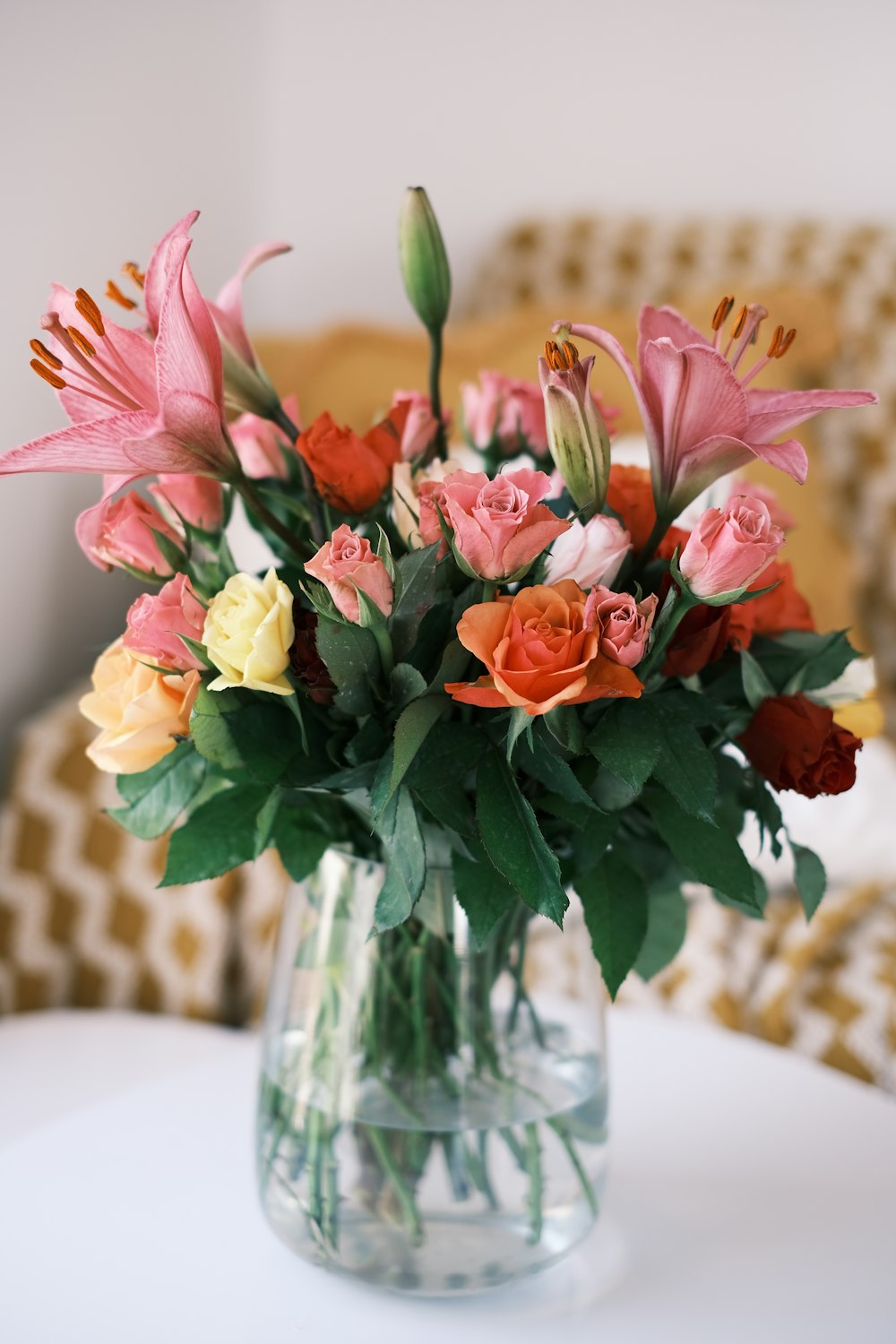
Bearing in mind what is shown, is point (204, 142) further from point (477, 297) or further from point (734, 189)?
point (734, 189)

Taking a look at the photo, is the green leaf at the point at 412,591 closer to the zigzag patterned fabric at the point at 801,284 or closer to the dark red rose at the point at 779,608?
the dark red rose at the point at 779,608

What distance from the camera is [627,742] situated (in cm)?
53

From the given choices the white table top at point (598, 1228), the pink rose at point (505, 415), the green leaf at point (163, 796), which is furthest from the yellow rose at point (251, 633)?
the white table top at point (598, 1228)

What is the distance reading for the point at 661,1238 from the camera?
748 mm

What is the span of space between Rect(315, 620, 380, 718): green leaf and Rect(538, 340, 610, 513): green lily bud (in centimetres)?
12

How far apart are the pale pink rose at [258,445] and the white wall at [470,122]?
1152mm

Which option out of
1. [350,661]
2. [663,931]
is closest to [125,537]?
[350,661]

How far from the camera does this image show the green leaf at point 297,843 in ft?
2.06

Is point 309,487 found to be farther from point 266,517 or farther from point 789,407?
point 789,407

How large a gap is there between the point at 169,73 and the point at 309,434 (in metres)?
1.49

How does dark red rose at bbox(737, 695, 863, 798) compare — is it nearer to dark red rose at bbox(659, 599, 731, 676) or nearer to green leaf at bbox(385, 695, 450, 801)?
dark red rose at bbox(659, 599, 731, 676)

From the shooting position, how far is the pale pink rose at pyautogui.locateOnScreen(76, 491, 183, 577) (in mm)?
598

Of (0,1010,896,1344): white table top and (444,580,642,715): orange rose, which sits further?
(0,1010,896,1344): white table top

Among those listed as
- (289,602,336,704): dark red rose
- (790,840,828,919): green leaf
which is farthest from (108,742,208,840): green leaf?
(790,840,828,919): green leaf
